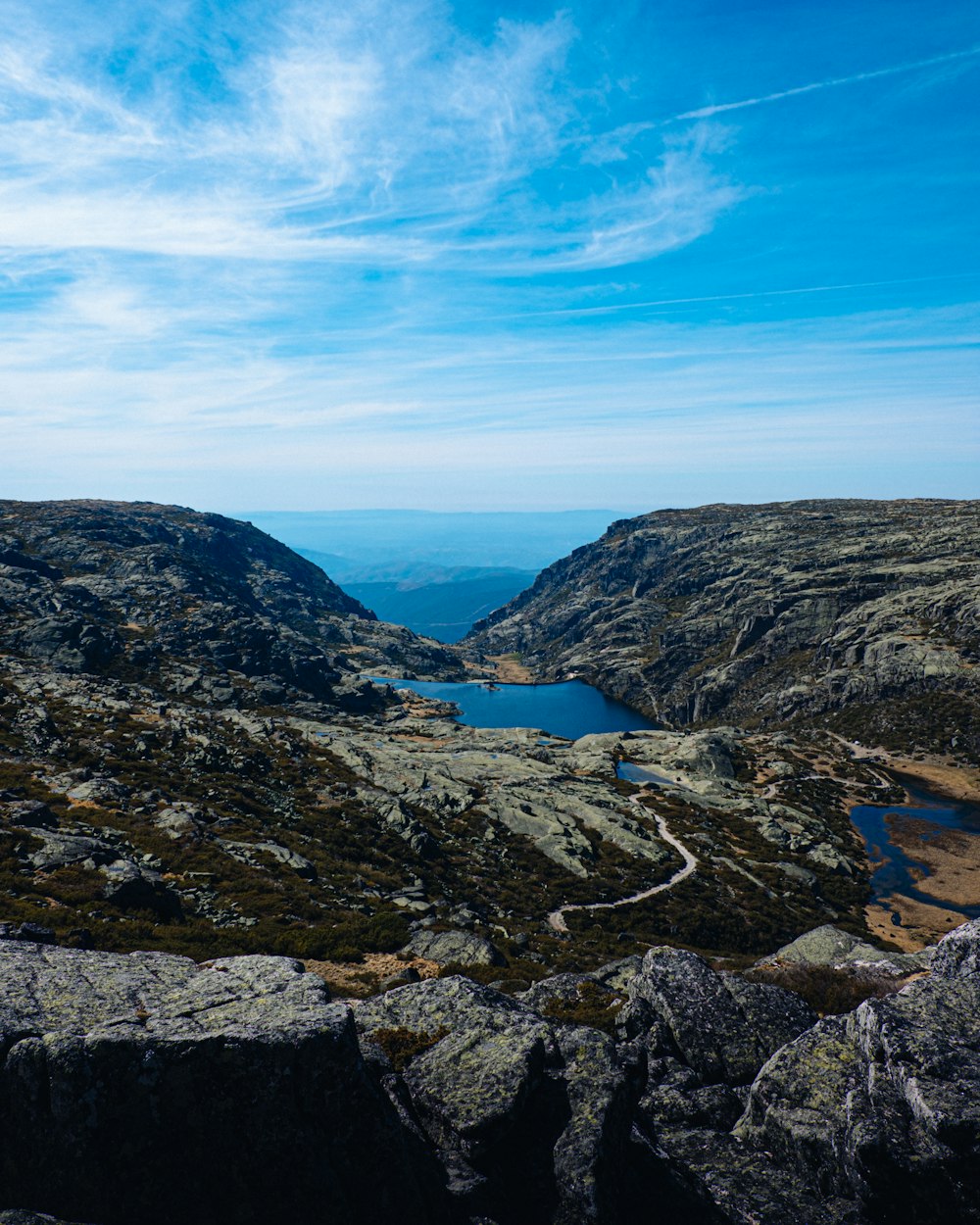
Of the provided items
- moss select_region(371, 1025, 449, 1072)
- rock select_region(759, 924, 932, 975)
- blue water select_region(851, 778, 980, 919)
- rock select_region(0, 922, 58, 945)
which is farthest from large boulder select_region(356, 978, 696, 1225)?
blue water select_region(851, 778, 980, 919)

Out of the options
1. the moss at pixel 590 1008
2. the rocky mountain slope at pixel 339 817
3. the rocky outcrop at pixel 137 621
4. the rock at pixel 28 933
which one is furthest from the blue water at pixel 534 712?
the rock at pixel 28 933

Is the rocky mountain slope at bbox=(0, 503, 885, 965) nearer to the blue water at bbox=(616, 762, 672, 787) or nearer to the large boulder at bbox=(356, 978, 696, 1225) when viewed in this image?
the blue water at bbox=(616, 762, 672, 787)

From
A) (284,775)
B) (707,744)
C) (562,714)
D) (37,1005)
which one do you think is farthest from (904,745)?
(37,1005)

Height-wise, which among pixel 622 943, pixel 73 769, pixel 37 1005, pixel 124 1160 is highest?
pixel 37 1005

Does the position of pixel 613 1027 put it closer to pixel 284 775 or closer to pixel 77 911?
pixel 77 911

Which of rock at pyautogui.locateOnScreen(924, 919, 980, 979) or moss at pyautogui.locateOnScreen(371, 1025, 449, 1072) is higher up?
moss at pyautogui.locateOnScreen(371, 1025, 449, 1072)

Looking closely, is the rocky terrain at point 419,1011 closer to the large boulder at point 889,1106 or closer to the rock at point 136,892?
the large boulder at point 889,1106
